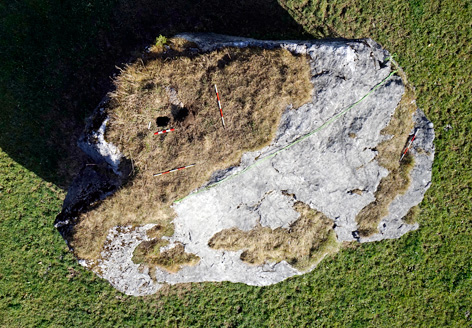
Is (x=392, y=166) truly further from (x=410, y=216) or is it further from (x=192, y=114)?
(x=192, y=114)

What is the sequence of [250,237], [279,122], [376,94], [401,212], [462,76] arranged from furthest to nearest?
1. [462,76]
2. [401,212]
3. [250,237]
4. [376,94]
5. [279,122]

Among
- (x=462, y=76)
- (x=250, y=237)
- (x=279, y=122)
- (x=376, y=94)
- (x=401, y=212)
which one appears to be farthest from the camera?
(x=462, y=76)

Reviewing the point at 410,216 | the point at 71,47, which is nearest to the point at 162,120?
the point at 71,47

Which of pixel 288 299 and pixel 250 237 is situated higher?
pixel 250 237

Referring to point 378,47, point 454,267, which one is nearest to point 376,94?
point 378,47

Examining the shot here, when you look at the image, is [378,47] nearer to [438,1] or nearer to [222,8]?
[438,1]

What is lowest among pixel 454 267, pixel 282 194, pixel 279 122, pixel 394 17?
pixel 454 267

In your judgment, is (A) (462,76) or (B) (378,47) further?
(A) (462,76)
